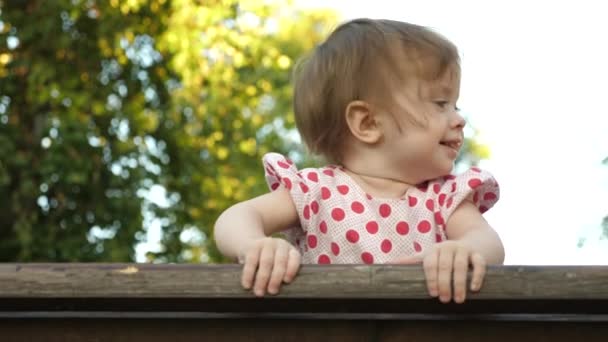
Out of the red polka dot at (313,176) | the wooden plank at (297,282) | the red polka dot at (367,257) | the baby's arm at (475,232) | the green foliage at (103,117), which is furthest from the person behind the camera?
the green foliage at (103,117)

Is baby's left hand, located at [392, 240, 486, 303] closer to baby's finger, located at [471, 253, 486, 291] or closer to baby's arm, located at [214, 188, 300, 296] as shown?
baby's finger, located at [471, 253, 486, 291]

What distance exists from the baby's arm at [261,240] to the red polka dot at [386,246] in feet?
0.71

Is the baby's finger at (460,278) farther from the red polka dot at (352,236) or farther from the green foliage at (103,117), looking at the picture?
the green foliage at (103,117)

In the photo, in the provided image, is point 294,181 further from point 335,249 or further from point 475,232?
point 475,232

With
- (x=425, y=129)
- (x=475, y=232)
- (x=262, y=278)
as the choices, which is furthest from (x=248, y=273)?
(x=425, y=129)

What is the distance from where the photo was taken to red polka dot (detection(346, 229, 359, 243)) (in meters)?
2.61

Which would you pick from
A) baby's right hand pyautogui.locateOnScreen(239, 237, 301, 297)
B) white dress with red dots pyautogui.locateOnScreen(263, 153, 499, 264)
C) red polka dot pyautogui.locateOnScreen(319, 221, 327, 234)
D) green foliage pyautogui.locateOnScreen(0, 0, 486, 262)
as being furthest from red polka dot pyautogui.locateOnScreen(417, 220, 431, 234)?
green foliage pyautogui.locateOnScreen(0, 0, 486, 262)

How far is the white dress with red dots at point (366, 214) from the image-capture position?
2605 millimetres

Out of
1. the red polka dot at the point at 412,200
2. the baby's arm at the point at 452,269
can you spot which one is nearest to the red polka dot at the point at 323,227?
the red polka dot at the point at 412,200

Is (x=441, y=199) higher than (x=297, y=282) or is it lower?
lower

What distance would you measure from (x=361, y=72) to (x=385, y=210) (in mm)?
364

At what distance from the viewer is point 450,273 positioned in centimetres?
167

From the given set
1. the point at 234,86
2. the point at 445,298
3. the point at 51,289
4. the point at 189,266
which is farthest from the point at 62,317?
the point at 234,86

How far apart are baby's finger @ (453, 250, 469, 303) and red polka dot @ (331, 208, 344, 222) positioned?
877 mm
